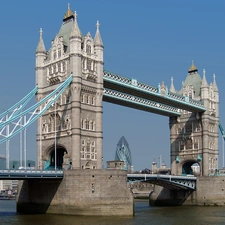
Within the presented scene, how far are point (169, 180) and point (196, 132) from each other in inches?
698

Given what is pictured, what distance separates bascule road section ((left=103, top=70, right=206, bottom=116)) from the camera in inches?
2857

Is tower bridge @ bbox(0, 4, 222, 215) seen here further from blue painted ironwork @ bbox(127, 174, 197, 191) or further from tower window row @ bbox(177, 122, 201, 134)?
tower window row @ bbox(177, 122, 201, 134)

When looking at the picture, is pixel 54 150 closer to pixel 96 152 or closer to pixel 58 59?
pixel 96 152

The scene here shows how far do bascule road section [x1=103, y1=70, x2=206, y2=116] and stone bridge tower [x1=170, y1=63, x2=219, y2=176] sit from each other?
2063mm

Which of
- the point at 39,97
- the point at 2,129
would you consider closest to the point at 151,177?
the point at 39,97

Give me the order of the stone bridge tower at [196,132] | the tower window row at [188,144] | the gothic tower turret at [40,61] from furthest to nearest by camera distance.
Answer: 1. the tower window row at [188,144]
2. the stone bridge tower at [196,132]
3. the gothic tower turret at [40,61]

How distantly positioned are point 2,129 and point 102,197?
13853 mm

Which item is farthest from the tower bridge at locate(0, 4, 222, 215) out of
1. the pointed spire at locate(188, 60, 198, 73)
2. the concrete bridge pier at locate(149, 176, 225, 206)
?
the pointed spire at locate(188, 60, 198, 73)

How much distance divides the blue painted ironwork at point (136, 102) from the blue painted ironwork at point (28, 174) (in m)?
16.3

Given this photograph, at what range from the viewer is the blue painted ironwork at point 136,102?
240 ft

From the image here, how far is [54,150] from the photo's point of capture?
69000mm

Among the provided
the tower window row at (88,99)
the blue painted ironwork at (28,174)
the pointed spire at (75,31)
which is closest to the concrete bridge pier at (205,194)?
the tower window row at (88,99)

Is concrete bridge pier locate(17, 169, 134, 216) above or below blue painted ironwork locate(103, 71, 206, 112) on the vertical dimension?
→ below

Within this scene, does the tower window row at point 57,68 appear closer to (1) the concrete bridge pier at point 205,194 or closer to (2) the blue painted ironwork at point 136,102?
(2) the blue painted ironwork at point 136,102
